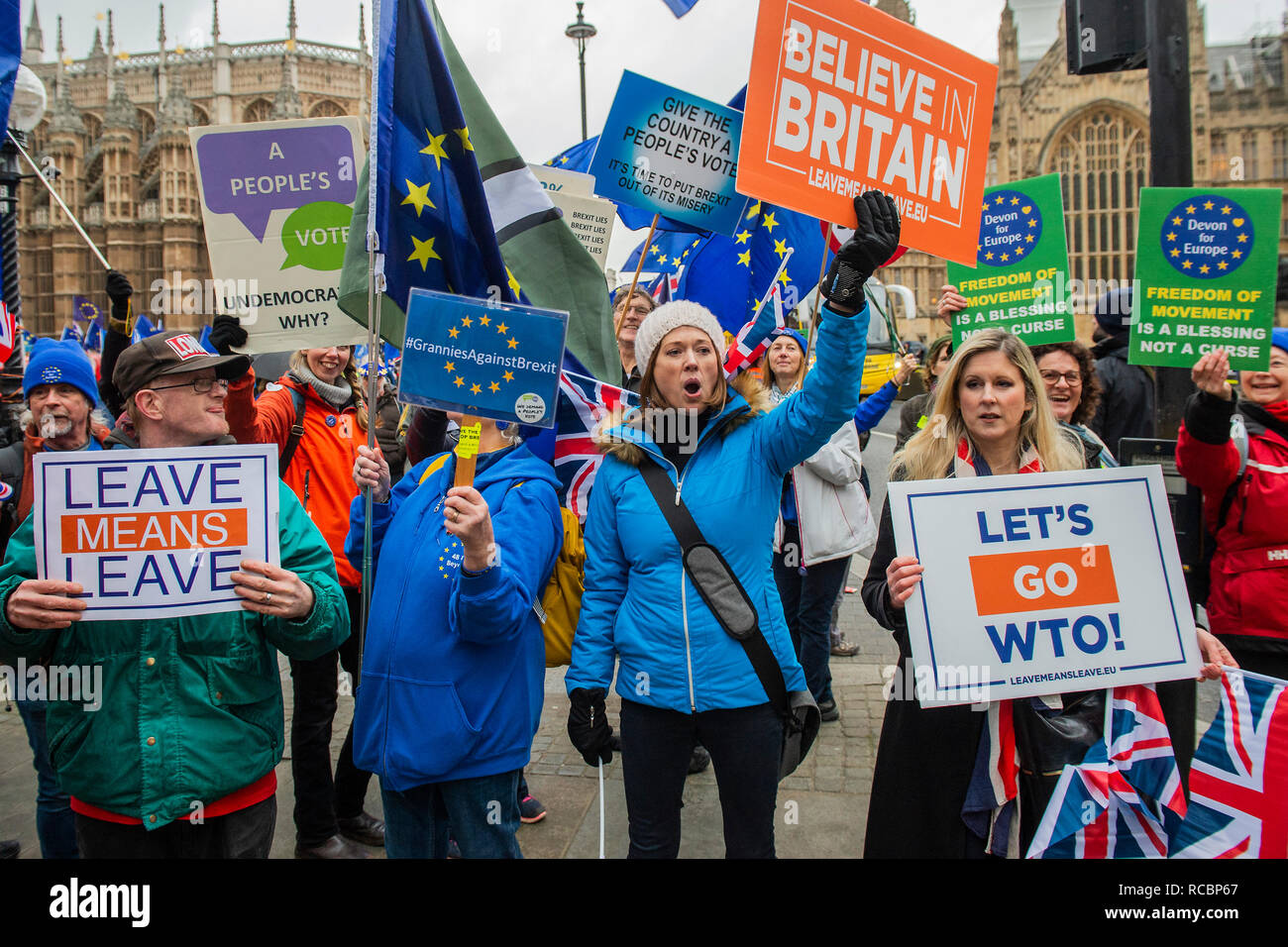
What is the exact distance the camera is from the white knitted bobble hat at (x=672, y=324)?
2.93 metres

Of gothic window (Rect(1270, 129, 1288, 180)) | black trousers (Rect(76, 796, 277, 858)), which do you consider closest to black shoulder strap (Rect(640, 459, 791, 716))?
black trousers (Rect(76, 796, 277, 858))

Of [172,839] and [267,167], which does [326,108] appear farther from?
[172,839]

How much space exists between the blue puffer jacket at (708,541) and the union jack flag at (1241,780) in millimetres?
1116

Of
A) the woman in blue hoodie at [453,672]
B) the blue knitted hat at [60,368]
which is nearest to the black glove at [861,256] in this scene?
the woman in blue hoodie at [453,672]

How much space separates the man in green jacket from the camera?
237 cm

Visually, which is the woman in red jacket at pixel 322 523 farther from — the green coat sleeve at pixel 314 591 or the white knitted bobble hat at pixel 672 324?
the white knitted bobble hat at pixel 672 324

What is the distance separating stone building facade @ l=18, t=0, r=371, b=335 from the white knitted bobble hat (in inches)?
2102

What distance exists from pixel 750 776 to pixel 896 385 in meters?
3.02

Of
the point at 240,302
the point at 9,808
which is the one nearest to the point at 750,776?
the point at 240,302

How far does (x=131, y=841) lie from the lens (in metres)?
2.42

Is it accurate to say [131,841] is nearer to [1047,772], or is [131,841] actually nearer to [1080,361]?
[1047,772]

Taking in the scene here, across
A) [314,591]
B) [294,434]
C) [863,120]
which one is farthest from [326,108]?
[314,591]

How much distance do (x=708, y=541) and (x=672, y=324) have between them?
723 millimetres

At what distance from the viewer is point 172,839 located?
245 cm
